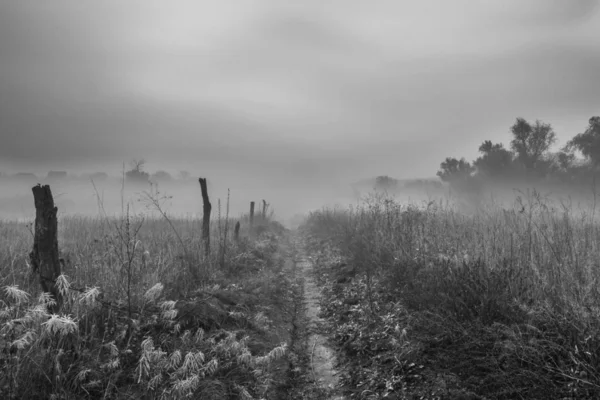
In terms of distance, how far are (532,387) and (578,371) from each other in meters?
0.43

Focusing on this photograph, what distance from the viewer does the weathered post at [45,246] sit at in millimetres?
4242

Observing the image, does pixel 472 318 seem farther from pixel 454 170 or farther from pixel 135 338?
pixel 454 170

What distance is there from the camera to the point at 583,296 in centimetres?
349

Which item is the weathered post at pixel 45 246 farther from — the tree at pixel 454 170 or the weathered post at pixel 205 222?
the tree at pixel 454 170

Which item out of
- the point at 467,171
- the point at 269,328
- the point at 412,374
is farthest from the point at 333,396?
the point at 467,171

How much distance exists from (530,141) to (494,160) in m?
3.79

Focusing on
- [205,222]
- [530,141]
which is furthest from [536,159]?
[205,222]

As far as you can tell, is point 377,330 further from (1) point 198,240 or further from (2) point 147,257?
(1) point 198,240

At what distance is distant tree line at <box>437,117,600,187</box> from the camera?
28.1m

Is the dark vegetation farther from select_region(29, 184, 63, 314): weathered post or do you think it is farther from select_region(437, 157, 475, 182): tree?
select_region(437, 157, 475, 182): tree

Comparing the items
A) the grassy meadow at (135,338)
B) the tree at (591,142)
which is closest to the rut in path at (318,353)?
the grassy meadow at (135,338)

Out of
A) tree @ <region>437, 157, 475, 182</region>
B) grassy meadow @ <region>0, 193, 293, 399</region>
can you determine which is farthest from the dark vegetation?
tree @ <region>437, 157, 475, 182</region>

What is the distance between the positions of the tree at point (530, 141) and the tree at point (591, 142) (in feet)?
9.35

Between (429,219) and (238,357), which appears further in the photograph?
(429,219)
